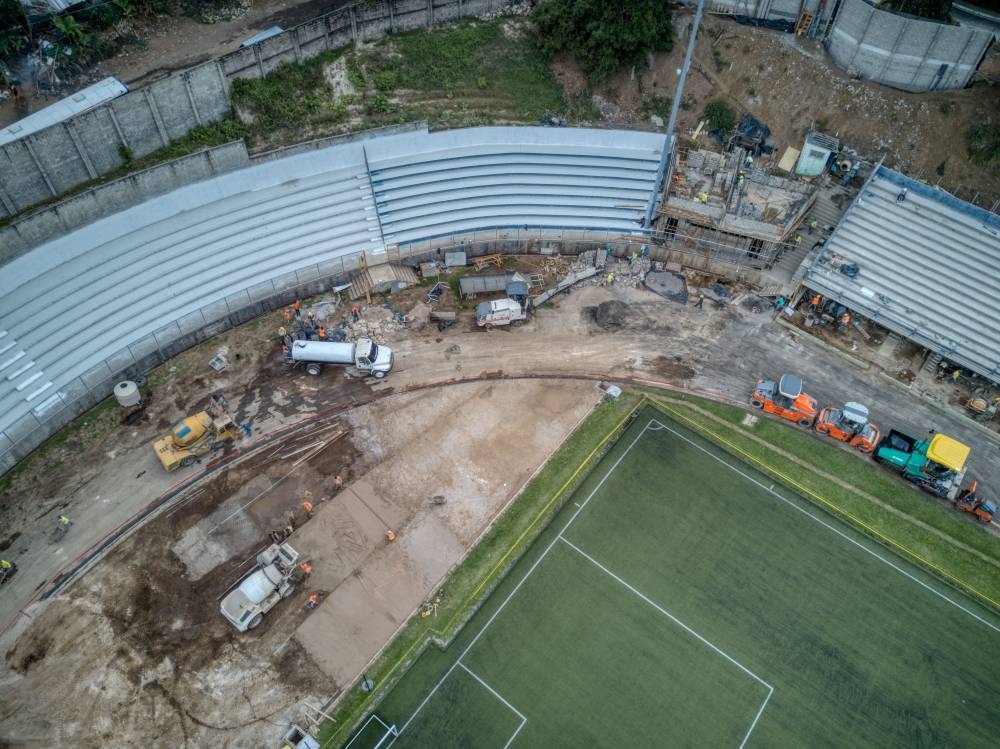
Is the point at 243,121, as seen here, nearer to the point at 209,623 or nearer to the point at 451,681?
the point at 209,623

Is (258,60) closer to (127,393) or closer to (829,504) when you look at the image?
(127,393)

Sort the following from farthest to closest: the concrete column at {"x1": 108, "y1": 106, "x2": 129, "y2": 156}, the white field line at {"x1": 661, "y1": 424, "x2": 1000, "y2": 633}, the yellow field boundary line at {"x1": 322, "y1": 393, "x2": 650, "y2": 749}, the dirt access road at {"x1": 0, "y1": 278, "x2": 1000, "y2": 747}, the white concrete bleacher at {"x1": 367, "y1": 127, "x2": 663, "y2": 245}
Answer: the white concrete bleacher at {"x1": 367, "y1": 127, "x2": 663, "y2": 245}
the concrete column at {"x1": 108, "y1": 106, "x2": 129, "y2": 156}
the white field line at {"x1": 661, "y1": 424, "x2": 1000, "y2": 633}
the dirt access road at {"x1": 0, "y1": 278, "x2": 1000, "y2": 747}
the yellow field boundary line at {"x1": 322, "y1": 393, "x2": 650, "y2": 749}

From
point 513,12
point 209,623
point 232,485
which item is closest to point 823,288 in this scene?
point 513,12

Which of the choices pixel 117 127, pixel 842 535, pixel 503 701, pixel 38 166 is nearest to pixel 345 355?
pixel 117 127

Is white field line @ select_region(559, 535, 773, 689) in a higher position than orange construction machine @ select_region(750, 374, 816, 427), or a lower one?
lower

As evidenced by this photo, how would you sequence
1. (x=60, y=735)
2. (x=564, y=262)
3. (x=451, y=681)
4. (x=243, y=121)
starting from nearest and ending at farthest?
(x=60, y=735)
(x=451, y=681)
(x=243, y=121)
(x=564, y=262)

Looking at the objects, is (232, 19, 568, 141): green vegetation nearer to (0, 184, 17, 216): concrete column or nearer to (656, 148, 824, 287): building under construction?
(656, 148, 824, 287): building under construction

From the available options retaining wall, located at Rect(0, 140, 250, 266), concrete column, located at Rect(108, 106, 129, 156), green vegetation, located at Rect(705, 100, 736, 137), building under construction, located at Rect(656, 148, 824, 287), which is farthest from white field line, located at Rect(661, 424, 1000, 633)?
concrete column, located at Rect(108, 106, 129, 156)
